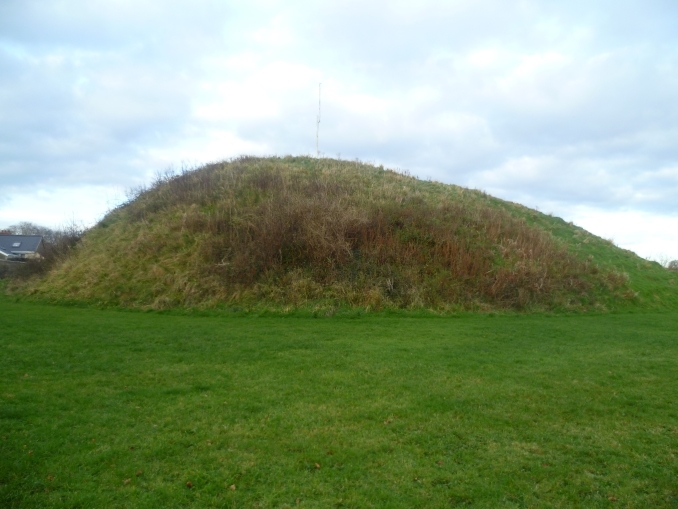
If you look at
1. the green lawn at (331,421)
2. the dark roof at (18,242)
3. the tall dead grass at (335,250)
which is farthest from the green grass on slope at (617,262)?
the dark roof at (18,242)

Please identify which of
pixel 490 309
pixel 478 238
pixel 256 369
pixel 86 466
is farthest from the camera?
pixel 478 238

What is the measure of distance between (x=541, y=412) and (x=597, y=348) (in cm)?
590

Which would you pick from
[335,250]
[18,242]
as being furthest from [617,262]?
[18,242]

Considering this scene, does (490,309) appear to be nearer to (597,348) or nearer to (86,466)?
(597,348)

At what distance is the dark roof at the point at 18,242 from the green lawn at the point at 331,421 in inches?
1858

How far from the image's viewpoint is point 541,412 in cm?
753

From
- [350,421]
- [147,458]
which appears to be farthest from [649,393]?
[147,458]

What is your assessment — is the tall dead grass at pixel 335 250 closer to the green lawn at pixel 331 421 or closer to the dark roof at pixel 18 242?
the green lawn at pixel 331 421

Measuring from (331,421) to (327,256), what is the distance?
39.5 ft

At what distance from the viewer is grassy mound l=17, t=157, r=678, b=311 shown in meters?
18.1

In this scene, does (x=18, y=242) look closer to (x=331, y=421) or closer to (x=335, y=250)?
(x=335, y=250)

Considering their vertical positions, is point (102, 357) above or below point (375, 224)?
below

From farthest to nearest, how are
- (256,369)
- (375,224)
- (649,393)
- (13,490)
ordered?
(375,224) → (256,369) → (649,393) → (13,490)

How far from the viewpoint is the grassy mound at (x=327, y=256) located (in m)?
18.1
